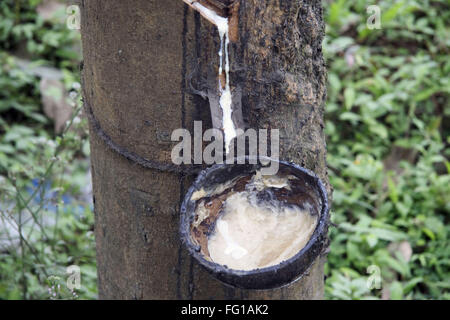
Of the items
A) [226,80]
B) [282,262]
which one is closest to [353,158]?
[226,80]

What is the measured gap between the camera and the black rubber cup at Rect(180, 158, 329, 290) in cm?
137

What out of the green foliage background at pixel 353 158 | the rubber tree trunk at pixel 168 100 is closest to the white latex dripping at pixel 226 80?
the rubber tree trunk at pixel 168 100

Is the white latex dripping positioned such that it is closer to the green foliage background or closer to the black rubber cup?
the black rubber cup

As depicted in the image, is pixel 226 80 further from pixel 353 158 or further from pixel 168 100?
pixel 353 158

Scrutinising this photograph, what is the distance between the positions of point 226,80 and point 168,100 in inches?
7.0

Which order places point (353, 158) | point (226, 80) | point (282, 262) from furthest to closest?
point (353, 158) < point (226, 80) < point (282, 262)

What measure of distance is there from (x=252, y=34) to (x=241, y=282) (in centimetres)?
68

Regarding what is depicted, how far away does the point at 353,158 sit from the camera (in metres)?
3.52

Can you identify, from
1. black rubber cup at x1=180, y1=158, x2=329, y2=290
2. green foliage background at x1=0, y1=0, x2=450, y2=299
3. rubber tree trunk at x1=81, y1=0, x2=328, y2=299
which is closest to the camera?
black rubber cup at x1=180, y1=158, x2=329, y2=290

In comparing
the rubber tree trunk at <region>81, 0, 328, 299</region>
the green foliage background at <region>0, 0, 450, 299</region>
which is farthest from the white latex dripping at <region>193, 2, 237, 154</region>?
A: the green foliage background at <region>0, 0, 450, 299</region>

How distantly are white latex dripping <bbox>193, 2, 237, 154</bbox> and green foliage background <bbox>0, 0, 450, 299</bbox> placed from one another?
82 centimetres

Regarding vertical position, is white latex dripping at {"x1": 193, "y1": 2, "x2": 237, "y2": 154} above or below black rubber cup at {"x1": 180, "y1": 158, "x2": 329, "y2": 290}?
above

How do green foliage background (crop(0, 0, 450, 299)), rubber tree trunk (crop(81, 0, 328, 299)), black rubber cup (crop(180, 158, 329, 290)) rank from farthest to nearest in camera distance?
1. green foliage background (crop(0, 0, 450, 299))
2. rubber tree trunk (crop(81, 0, 328, 299))
3. black rubber cup (crop(180, 158, 329, 290))

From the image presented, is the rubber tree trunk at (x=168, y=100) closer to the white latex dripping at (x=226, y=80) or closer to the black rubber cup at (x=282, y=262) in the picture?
the white latex dripping at (x=226, y=80)
